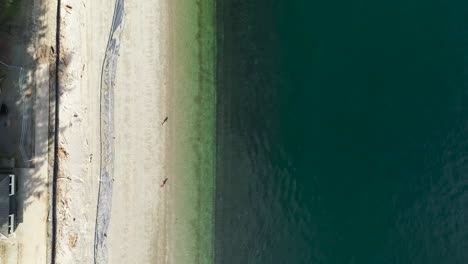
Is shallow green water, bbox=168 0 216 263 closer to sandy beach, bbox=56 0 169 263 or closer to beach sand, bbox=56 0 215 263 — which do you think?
beach sand, bbox=56 0 215 263

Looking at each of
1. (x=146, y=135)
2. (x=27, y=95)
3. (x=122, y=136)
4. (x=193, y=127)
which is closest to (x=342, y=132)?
(x=193, y=127)

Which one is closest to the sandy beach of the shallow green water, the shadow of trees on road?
the shallow green water

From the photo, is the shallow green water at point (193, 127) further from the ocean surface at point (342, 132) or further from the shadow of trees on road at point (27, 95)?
the shadow of trees on road at point (27, 95)

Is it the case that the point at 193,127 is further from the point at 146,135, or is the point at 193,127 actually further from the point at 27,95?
the point at 27,95

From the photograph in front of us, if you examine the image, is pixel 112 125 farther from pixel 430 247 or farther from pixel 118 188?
pixel 430 247

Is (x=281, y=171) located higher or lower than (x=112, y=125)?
lower

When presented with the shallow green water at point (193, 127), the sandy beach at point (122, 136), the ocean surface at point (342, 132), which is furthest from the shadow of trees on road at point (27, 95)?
the ocean surface at point (342, 132)

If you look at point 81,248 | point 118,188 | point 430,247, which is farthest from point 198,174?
point 430,247

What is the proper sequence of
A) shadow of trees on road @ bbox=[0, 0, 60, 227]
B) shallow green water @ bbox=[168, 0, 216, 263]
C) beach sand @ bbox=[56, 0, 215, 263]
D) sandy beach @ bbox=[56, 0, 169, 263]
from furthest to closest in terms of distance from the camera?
shallow green water @ bbox=[168, 0, 216, 263]
beach sand @ bbox=[56, 0, 215, 263]
sandy beach @ bbox=[56, 0, 169, 263]
shadow of trees on road @ bbox=[0, 0, 60, 227]
